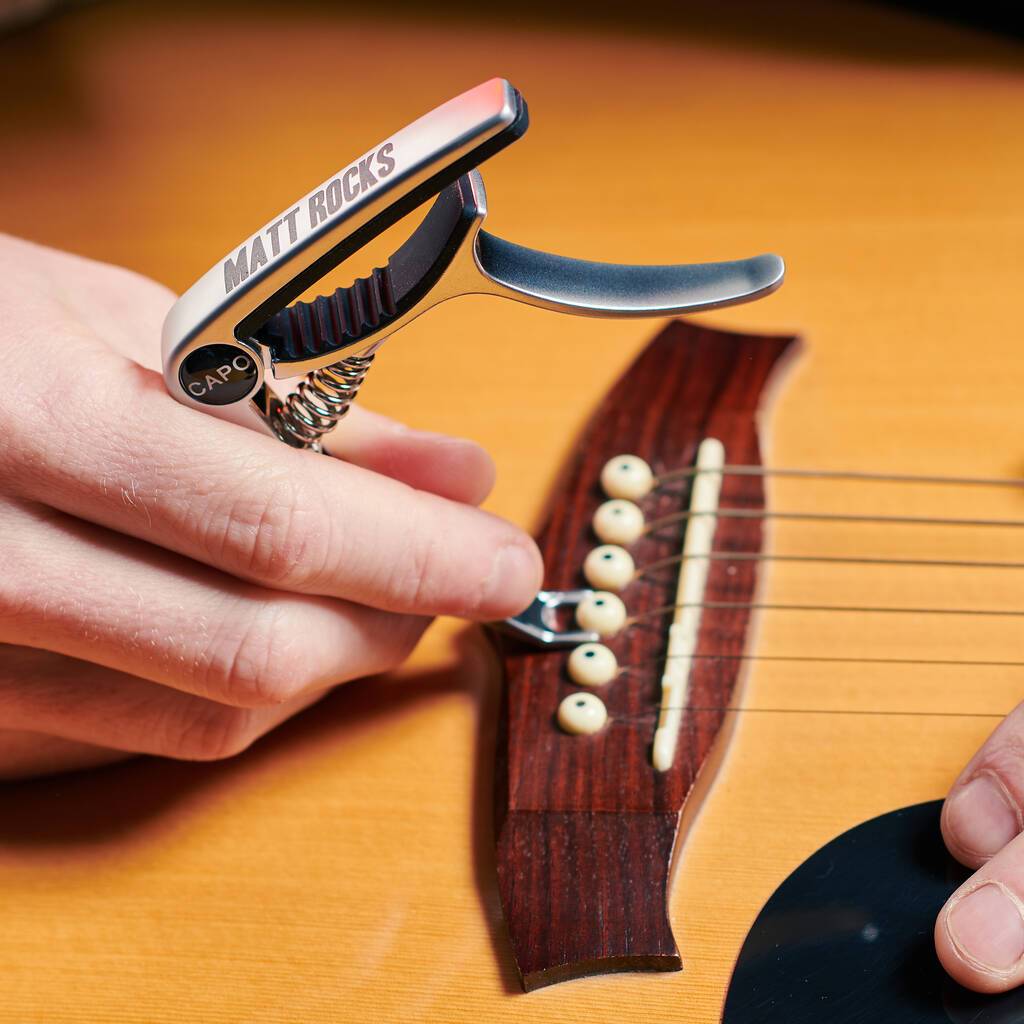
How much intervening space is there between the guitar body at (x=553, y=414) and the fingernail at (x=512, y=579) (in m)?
0.07

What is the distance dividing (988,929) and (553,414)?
36cm

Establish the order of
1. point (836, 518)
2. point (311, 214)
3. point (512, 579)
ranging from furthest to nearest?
1. point (836, 518)
2. point (512, 579)
3. point (311, 214)

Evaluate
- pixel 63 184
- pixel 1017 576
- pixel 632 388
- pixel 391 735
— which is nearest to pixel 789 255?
pixel 632 388

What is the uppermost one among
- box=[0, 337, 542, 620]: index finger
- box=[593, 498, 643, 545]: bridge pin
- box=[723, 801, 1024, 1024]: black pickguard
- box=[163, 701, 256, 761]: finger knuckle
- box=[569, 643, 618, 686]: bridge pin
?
box=[593, 498, 643, 545]: bridge pin

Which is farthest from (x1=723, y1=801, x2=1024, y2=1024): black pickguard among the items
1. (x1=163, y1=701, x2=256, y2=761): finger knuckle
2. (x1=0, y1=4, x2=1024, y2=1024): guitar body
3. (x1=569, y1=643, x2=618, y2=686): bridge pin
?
(x1=163, y1=701, x2=256, y2=761): finger knuckle

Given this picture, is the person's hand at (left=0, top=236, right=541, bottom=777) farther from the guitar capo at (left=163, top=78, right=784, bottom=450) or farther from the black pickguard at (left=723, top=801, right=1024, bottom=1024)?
the black pickguard at (left=723, top=801, right=1024, bottom=1024)

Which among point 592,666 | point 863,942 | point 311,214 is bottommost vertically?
point 863,942

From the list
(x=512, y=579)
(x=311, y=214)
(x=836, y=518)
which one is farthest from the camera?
(x=836, y=518)

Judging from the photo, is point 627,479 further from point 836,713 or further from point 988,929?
point 988,929

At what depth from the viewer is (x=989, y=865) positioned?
0.38m

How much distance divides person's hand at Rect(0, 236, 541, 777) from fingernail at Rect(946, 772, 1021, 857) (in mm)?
181

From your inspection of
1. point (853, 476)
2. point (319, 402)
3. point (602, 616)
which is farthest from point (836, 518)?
point (319, 402)

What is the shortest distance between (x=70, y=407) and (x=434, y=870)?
223mm

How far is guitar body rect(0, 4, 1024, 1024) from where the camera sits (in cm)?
43
